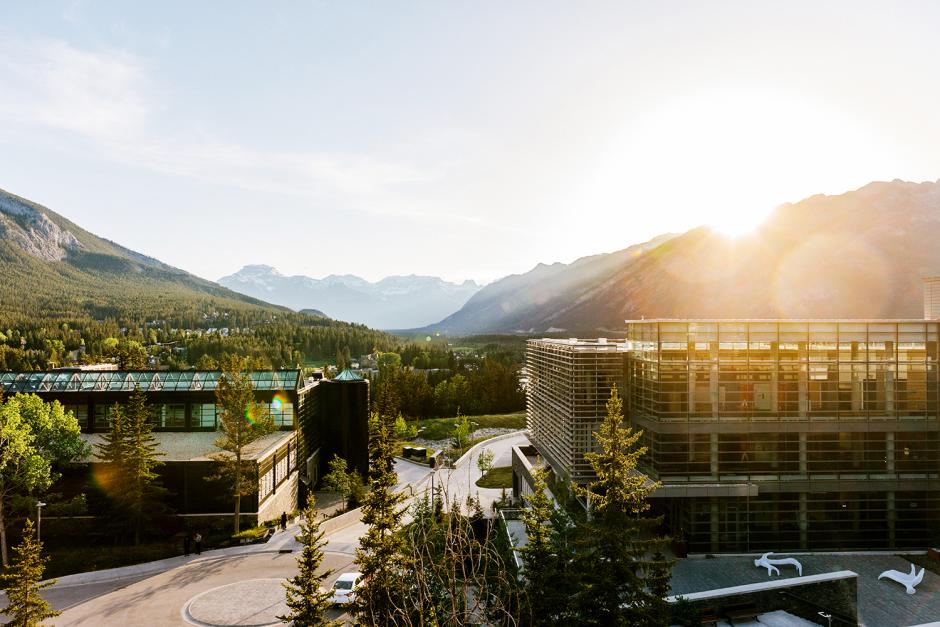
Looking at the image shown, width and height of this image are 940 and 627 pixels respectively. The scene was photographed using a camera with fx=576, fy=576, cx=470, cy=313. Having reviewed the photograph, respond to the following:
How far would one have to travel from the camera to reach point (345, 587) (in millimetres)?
29641

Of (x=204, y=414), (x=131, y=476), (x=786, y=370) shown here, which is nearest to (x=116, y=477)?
(x=131, y=476)

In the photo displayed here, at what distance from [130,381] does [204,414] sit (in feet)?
23.0

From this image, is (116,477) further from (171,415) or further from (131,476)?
(171,415)

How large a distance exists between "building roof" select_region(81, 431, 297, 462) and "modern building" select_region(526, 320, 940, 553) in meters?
27.3

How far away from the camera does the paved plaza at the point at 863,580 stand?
25531 millimetres

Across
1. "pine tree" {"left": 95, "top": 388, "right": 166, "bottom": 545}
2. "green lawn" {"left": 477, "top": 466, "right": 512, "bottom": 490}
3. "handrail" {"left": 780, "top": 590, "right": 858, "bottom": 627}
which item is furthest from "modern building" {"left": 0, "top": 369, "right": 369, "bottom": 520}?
"handrail" {"left": 780, "top": 590, "right": 858, "bottom": 627}

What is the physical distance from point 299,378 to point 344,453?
11.0 meters

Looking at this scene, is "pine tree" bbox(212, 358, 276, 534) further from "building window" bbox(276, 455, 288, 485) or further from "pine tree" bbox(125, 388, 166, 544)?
"pine tree" bbox(125, 388, 166, 544)

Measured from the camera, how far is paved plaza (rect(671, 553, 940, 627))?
2553cm

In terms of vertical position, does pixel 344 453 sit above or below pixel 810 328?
below

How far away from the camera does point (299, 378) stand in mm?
49688

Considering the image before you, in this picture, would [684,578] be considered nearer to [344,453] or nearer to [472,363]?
[344,453]

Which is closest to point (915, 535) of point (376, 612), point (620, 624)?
point (620, 624)

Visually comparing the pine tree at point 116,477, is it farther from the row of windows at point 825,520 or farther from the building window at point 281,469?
the row of windows at point 825,520
